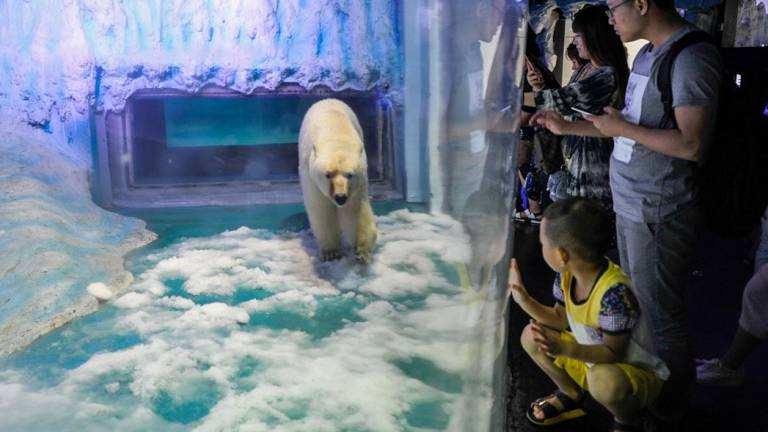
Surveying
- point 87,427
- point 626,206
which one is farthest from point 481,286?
point 87,427

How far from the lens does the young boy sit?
141cm

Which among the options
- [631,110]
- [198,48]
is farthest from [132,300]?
[631,110]

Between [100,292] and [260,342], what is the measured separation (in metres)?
1.10

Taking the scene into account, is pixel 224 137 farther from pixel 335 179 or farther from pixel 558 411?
pixel 558 411

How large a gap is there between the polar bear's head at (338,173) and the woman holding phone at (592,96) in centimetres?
109

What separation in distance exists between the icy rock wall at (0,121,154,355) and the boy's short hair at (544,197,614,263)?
7.90 feet

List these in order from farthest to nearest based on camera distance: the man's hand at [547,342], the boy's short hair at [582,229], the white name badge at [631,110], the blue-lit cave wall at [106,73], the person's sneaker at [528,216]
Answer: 1. the person's sneaker at [528,216]
2. the blue-lit cave wall at [106,73]
3. the white name badge at [631,110]
4. the boy's short hair at [582,229]
5. the man's hand at [547,342]

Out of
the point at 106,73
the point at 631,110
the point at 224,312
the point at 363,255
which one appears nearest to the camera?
the point at 631,110

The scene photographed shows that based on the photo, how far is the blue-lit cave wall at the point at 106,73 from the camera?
3.09 meters

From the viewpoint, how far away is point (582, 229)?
1483 mm

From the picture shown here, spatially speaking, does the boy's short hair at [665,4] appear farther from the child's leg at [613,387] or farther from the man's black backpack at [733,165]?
the child's leg at [613,387]

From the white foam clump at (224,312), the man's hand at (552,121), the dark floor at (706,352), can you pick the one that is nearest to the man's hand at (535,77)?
the dark floor at (706,352)

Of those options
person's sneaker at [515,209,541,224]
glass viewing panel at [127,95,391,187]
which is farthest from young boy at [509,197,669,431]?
person's sneaker at [515,209,541,224]

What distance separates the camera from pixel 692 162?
1.55m
